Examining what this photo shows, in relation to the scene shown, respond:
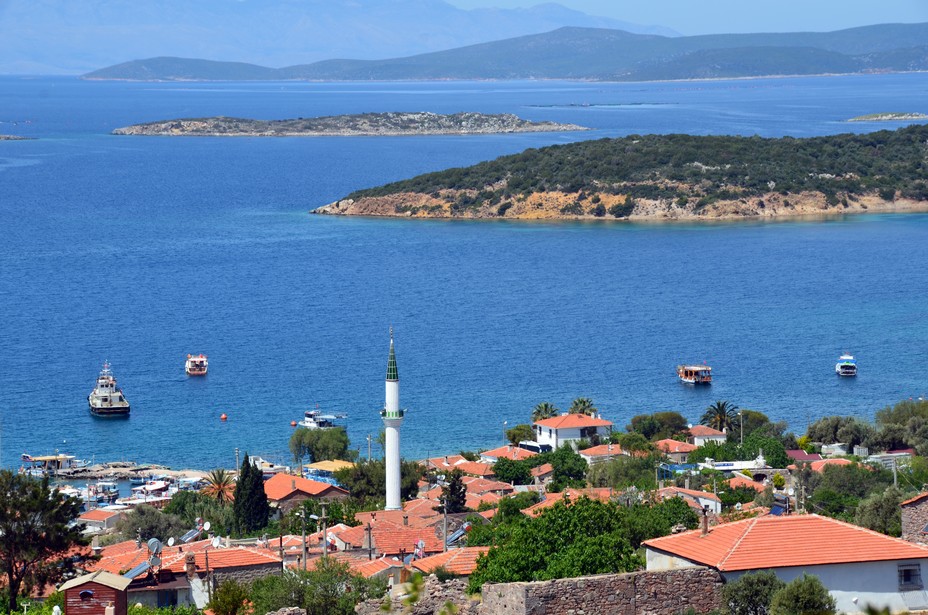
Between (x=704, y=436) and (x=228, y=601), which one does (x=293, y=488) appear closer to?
(x=704, y=436)

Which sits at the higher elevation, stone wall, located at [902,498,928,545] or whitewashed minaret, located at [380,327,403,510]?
stone wall, located at [902,498,928,545]

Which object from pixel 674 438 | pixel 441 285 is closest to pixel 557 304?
pixel 441 285

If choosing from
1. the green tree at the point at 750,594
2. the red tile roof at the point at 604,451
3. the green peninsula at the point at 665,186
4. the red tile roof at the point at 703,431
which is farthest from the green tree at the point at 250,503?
the green peninsula at the point at 665,186

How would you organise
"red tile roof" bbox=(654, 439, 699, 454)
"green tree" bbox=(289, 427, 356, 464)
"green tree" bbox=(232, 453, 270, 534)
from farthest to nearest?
1. "green tree" bbox=(289, 427, 356, 464)
2. "red tile roof" bbox=(654, 439, 699, 454)
3. "green tree" bbox=(232, 453, 270, 534)

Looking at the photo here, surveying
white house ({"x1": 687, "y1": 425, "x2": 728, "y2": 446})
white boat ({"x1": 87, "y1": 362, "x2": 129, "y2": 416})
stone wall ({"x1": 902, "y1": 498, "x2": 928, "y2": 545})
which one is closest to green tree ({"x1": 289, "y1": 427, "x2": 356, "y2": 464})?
white boat ({"x1": 87, "y1": 362, "x2": 129, "y2": 416})

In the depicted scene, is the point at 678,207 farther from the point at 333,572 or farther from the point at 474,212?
the point at 333,572

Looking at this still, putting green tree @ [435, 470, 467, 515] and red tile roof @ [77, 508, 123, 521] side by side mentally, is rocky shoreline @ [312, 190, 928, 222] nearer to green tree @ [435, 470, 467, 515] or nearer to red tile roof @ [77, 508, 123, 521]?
red tile roof @ [77, 508, 123, 521]

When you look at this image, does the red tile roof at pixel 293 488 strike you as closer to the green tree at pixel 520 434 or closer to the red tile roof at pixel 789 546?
the green tree at pixel 520 434
